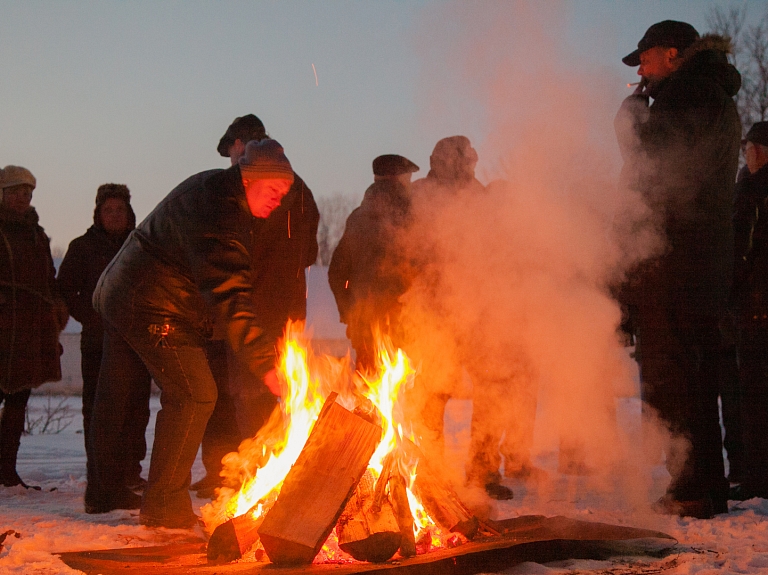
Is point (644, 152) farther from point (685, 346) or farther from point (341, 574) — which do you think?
point (341, 574)

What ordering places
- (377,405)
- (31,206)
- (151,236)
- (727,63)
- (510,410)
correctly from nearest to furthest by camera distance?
(377,405), (151,236), (727,63), (510,410), (31,206)

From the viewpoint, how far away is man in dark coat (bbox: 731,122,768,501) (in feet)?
15.3

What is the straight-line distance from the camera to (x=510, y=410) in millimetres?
5375

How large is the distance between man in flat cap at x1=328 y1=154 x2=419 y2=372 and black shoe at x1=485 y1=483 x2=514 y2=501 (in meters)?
1.09

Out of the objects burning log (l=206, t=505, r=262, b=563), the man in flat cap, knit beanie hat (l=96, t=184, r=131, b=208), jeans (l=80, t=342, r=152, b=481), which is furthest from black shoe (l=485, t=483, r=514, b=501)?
knit beanie hat (l=96, t=184, r=131, b=208)

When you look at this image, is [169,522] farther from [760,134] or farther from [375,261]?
[760,134]

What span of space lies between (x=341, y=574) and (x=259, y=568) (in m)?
0.36

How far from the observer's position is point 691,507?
4102 millimetres

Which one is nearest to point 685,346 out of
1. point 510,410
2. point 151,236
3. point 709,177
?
point 709,177

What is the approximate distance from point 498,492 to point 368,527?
6.09 ft

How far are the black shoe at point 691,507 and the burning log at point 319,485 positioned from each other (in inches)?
68.5

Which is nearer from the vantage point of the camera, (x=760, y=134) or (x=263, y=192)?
(x=263, y=192)

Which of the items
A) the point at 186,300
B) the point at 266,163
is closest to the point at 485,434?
the point at 186,300

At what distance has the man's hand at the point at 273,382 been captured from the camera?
3645mm
